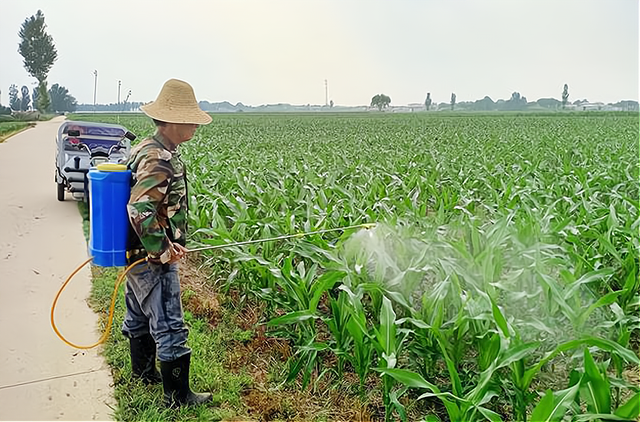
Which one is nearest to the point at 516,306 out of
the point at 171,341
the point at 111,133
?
the point at 171,341

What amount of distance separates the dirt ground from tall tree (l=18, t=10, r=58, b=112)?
7529 cm

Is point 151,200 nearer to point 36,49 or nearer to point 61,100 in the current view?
point 36,49

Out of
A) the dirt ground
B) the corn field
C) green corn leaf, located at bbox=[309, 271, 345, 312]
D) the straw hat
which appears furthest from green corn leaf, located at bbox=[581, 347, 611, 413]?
the dirt ground

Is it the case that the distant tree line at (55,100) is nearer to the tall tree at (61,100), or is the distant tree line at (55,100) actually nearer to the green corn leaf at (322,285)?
the tall tree at (61,100)

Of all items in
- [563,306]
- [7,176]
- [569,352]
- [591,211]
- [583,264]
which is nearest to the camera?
[563,306]

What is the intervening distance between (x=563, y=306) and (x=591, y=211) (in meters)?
2.76

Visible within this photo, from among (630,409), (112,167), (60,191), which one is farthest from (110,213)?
(60,191)

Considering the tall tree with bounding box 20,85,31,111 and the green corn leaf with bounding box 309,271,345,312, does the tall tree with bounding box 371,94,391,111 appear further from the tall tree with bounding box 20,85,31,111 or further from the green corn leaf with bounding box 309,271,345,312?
the green corn leaf with bounding box 309,271,345,312

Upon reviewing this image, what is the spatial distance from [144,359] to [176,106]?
149 centimetres

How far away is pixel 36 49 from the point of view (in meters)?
76.2

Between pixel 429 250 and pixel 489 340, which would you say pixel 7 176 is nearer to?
pixel 429 250

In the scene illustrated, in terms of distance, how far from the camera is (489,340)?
9.91 feet

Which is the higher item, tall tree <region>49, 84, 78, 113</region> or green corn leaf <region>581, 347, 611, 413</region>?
tall tree <region>49, 84, 78, 113</region>

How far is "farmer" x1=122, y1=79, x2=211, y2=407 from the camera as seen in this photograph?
2922mm
